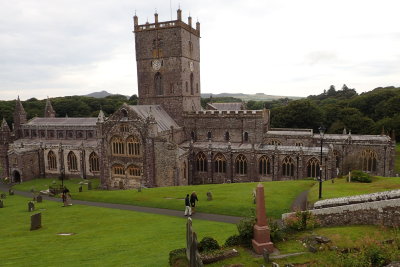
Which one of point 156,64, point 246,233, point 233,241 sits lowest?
point 233,241

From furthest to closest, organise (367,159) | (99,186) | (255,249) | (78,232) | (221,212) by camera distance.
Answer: (99,186) → (367,159) → (221,212) → (78,232) → (255,249)

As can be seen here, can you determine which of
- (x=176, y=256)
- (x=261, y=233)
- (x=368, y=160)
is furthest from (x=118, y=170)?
(x=368, y=160)

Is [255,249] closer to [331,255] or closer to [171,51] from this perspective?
[331,255]

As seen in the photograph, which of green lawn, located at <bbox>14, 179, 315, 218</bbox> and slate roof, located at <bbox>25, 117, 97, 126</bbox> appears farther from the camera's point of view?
slate roof, located at <bbox>25, 117, 97, 126</bbox>

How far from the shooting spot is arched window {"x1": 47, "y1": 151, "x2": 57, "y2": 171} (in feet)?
171

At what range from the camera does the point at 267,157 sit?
129 feet

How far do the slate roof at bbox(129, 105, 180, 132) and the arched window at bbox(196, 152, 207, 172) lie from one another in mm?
5686

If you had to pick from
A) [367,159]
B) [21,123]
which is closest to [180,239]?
[367,159]

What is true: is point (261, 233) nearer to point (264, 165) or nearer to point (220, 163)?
point (264, 165)

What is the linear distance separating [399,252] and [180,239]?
10.5 m

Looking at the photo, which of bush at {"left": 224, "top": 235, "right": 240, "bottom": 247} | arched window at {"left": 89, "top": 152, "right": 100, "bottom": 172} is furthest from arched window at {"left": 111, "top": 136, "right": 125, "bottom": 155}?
bush at {"left": 224, "top": 235, "right": 240, "bottom": 247}

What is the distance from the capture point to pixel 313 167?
122 feet

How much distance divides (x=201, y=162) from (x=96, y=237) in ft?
81.1

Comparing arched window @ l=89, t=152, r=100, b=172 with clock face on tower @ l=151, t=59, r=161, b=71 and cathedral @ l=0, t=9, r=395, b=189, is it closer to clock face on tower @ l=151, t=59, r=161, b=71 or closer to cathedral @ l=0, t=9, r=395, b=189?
cathedral @ l=0, t=9, r=395, b=189
